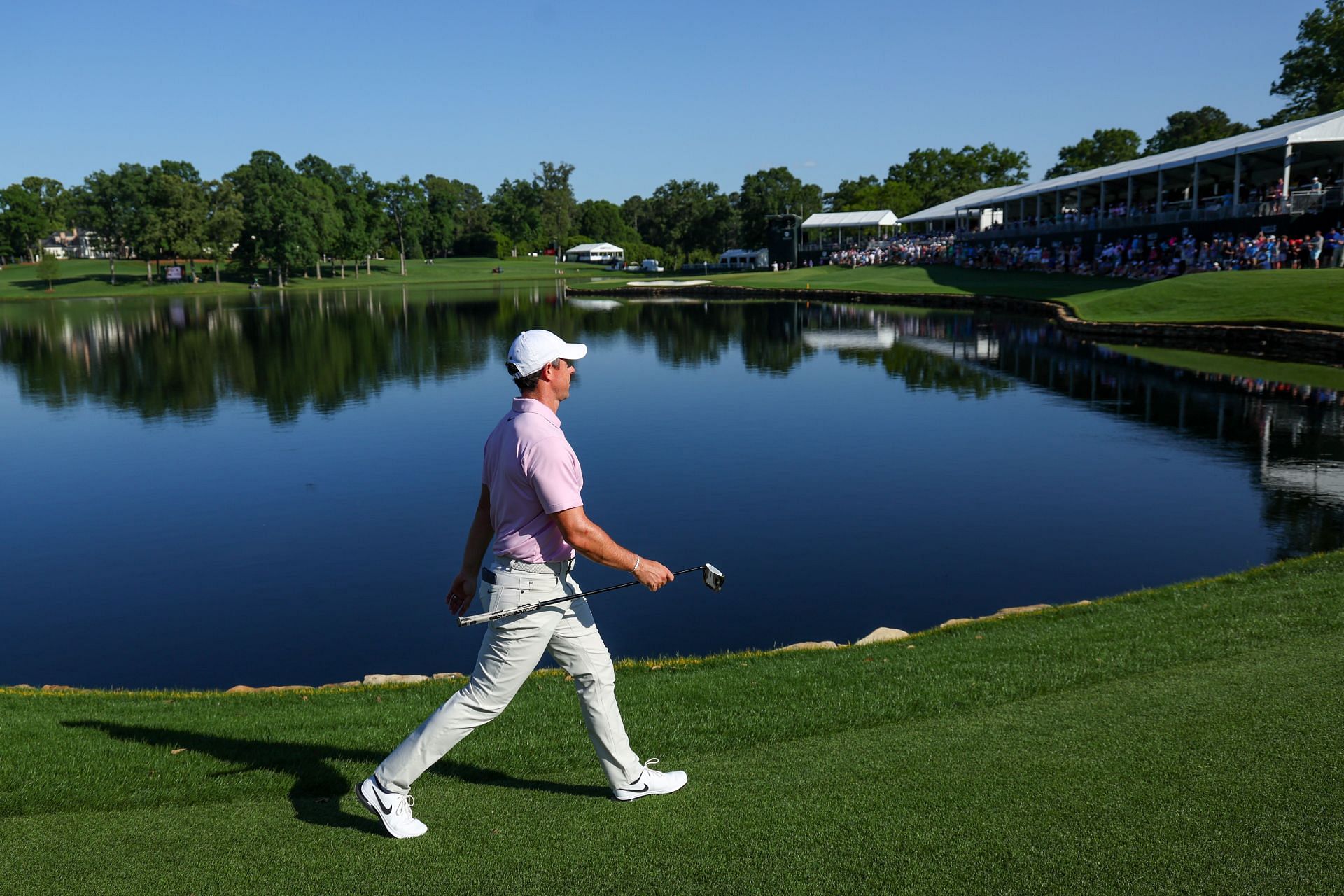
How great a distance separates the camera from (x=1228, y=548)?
40.7ft

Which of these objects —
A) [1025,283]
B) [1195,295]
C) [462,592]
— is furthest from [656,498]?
[1025,283]

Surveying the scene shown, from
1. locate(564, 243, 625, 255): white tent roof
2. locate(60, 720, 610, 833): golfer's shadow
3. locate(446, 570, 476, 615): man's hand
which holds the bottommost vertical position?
locate(60, 720, 610, 833): golfer's shadow

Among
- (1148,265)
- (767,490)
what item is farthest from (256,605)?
(1148,265)

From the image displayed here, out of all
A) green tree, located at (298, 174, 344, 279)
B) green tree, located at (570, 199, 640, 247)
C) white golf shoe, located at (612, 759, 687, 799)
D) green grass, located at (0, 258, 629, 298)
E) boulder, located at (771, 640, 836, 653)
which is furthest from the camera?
green tree, located at (570, 199, 640, 247)

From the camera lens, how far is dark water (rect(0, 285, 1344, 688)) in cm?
1093

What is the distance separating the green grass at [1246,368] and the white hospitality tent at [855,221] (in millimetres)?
71199

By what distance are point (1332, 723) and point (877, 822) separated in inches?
97.6

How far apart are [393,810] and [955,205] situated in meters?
91.7

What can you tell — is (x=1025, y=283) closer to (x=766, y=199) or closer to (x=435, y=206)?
(x=766, y=199)

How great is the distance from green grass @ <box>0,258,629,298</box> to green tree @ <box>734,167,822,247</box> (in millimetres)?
19251

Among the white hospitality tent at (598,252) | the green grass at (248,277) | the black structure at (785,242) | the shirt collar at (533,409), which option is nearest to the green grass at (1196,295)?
the shirt collar at (533,409)

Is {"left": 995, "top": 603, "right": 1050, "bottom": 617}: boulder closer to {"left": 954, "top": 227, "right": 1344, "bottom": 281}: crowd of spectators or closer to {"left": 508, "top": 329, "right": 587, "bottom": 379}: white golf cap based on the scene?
{"left": 508, "top": 329, "right": 587, "bottom": 379}: white golf cap

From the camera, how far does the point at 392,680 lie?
28.6 feet

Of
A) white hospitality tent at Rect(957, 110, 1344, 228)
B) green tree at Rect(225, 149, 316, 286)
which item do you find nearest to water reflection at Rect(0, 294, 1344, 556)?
white hospitality tent at Rect(957, 110, 1344, 228)
